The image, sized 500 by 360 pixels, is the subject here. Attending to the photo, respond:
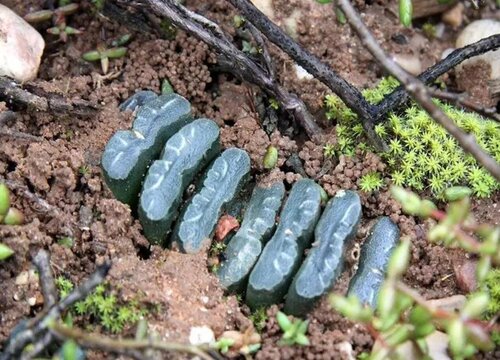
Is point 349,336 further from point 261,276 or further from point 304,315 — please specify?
point 261,276

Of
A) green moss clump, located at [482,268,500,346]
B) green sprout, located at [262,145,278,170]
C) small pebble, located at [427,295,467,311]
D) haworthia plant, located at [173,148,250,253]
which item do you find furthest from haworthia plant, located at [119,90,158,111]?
green moss clump, located at [482,268,500,346]

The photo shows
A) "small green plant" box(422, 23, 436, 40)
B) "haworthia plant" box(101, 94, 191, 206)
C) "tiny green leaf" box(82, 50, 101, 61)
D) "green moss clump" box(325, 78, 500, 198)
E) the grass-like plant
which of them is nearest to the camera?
the grass-like plant

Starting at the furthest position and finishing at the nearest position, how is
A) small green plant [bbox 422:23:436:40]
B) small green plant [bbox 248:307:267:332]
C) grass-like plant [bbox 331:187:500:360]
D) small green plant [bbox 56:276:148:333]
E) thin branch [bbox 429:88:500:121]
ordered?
1. small green plant [bbox 422:23:436:40]
2. small green plant [bbox 248:307:267:332]
3. small green plant [bbox 56:276:148:333]
4. thin branch [bbox 429:88:500:121]
5. grass-like plant [bbox 331:187:500:360]

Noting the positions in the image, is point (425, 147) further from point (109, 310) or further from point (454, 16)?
point (109, 310)

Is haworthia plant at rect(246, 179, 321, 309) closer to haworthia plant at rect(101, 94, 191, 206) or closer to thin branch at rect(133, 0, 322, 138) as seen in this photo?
thin branch at rect(133, 0, 322, 138)

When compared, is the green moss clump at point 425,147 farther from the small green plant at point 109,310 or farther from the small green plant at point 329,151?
the small green plant at point 109,310

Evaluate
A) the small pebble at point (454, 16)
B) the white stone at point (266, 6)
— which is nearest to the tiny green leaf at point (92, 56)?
the white stone at point (266, 6)

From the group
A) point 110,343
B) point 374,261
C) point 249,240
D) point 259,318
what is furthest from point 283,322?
point 110,343
